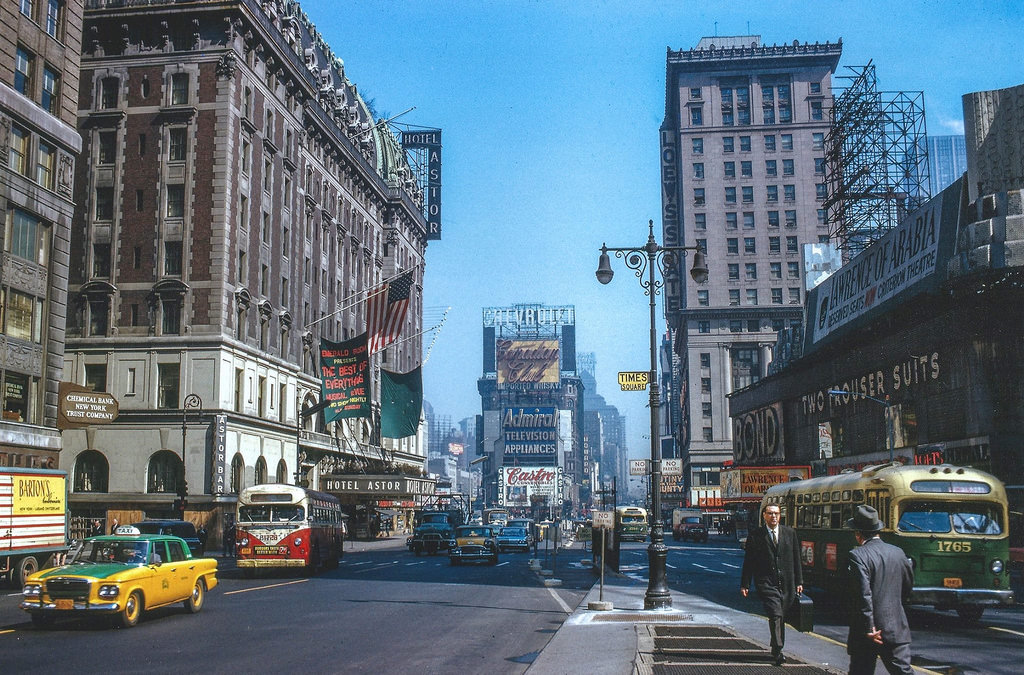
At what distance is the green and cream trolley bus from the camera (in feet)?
58.3

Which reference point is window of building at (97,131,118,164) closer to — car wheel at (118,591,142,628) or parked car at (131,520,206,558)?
parked car at (131,520,206,558)

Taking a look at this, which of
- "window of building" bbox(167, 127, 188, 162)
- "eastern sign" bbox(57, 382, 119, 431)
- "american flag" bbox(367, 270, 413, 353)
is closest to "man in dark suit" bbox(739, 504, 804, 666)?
"eastern sign" bbox(57, 382, 119, 431)

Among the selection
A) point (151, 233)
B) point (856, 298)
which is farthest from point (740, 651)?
point (151, 233)

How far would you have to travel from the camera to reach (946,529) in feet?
60.3

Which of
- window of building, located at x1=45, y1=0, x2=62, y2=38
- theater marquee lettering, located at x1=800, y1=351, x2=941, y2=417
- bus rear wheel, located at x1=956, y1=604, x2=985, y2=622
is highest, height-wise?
window of building, located at x1=45, y1=0, x2=62, y2=38

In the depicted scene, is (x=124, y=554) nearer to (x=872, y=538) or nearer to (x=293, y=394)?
(x=872, y=538)

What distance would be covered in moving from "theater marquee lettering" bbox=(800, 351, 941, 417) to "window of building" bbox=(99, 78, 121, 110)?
45302 mm

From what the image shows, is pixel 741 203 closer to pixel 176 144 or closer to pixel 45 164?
pixel 176 144

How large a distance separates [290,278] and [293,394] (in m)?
8.11

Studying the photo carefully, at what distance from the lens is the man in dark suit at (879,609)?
8.45 m

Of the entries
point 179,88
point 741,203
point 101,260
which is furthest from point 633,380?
point 741,203

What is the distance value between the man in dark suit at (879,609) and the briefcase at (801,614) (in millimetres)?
4155

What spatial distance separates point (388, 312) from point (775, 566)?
50.5 metres

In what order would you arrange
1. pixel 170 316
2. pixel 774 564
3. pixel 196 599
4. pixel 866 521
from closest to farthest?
1. pixel 866 521
2. pixel 774 564
3. pixel 196 599
4. pixel 170 316
